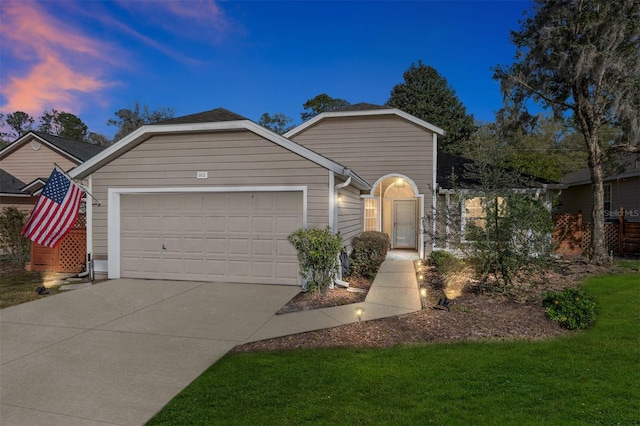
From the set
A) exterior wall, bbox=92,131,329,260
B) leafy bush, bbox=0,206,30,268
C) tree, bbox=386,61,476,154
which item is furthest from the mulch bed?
tree, bbox=386,61,476,154

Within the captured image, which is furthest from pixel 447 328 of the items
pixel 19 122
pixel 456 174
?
pixel 19 122

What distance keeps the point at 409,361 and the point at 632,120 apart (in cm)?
1074

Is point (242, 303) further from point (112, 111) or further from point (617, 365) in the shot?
point (112, 111)

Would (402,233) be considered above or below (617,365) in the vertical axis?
above

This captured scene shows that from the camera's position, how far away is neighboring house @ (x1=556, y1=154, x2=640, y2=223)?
12617 millimetres

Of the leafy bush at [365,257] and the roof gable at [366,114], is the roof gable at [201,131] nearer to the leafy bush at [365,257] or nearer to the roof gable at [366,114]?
the leafy bush at [365,257]

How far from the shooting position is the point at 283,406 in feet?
10.4

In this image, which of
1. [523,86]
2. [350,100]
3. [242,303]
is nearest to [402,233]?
[523,86]

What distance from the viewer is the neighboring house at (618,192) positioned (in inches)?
497

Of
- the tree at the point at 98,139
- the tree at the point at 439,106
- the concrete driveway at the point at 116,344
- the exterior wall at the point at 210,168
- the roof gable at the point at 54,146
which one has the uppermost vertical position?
the tree at the point at 98,139

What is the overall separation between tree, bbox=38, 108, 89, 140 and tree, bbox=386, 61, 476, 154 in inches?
1805

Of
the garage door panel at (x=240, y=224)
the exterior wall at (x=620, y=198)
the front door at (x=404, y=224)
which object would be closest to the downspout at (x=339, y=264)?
the garage door panel at (x=240, y=224)

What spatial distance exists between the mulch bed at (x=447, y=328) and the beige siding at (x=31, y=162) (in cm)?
1717

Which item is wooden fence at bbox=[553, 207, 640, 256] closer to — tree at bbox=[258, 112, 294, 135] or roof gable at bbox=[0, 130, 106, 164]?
roof gable at bbox=[0, 130, 106, 164]
